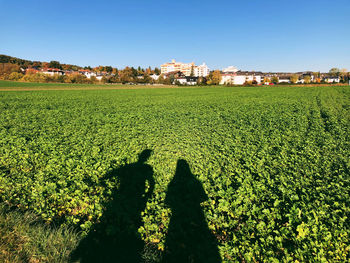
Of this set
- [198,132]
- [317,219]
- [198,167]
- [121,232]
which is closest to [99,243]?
[121,232]

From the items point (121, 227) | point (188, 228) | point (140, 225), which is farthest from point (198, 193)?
point (121, 227)

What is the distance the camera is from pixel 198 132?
38.3 feet

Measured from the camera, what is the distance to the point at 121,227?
4.57m

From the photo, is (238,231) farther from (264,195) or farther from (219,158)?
(219,158)

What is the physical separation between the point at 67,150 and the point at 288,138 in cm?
1097

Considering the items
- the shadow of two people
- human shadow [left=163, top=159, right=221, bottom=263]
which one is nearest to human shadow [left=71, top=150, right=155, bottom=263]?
the shadow of two people

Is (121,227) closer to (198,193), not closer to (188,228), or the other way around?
(188,228)

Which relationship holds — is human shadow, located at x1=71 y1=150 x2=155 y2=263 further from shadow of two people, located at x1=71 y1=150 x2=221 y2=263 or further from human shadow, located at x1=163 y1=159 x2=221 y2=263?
human shadow, located at x1=163 y1=159 x2=221 y2=263

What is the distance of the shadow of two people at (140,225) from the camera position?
3852 mm

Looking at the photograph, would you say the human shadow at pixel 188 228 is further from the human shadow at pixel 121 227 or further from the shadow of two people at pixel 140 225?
the human shadow at pixel 121 227

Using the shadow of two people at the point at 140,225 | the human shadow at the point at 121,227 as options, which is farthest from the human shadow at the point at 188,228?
the human shadow at the point at 121,227

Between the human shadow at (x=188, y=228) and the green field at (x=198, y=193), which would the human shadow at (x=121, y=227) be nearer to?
the green field at (x=198, y=193)

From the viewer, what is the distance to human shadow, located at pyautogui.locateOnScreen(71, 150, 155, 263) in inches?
151

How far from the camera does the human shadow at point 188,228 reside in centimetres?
386
